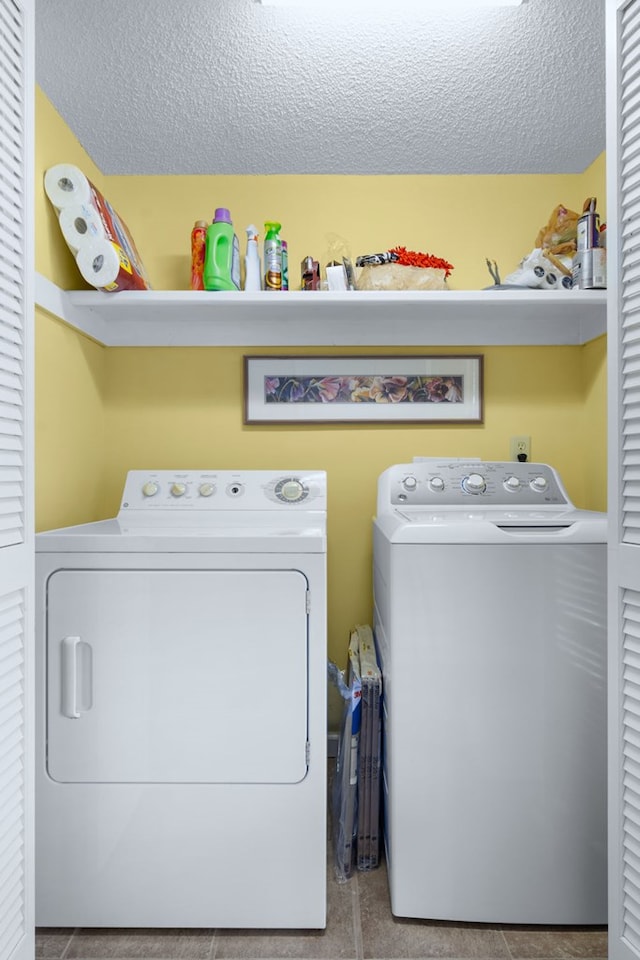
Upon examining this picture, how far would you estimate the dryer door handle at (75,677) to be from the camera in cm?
156

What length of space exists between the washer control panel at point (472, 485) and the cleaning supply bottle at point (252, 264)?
0.82 m

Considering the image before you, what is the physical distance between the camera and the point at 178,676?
1.57 m

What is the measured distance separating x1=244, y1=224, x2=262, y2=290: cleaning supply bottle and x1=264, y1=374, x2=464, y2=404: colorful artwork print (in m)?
0.41

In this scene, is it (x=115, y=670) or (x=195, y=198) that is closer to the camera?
(x=115, y=670)

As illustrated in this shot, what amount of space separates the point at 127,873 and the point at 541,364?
2235 mm

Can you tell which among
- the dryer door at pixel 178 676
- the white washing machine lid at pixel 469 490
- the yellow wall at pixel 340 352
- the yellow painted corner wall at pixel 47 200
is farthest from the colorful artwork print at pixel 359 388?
the dryer door at pixel 178 676

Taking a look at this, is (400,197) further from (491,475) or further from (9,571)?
(9,571)

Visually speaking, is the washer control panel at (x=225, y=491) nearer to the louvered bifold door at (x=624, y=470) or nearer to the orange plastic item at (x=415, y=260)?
the orange plastic item at (x=415, y=260)

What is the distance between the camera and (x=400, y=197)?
8.11ft

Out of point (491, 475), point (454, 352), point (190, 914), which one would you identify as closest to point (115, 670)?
point (190, 914)

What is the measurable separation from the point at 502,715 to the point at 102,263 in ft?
5.83

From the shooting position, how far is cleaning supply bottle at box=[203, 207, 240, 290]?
211 cm

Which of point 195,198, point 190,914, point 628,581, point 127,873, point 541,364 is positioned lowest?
point 190,914

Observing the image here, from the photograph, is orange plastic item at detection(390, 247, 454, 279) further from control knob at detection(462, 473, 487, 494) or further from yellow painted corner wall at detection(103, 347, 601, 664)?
control knob at detection(462, 473, 487, 494)
